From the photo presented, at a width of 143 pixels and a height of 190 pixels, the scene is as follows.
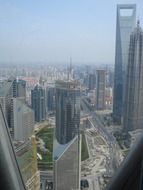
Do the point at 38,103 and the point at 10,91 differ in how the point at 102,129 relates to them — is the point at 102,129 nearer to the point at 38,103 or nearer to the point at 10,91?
the point at 38,103

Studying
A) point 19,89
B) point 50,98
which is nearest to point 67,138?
point 50,98

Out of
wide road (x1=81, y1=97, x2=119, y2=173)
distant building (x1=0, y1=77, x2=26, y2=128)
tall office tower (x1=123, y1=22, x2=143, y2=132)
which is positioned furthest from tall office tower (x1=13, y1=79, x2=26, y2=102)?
tall office tower (x1=123, y1=22, x2=143, y2=132)

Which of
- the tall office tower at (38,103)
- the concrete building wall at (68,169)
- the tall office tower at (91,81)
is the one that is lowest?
the concrete building wall at (68,169)

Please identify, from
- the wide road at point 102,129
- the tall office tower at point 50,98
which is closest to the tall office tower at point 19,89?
the tall office tower at point 50,98

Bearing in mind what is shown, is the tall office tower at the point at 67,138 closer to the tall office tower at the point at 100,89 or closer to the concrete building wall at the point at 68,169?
the concrete building wall at the point at 68,169

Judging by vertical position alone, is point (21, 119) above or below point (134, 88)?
below

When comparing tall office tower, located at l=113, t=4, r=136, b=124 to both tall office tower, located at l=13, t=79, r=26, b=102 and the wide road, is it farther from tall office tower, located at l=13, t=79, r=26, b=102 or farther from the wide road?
tall office tower, located at l=13, t=79, r=26, b=102
